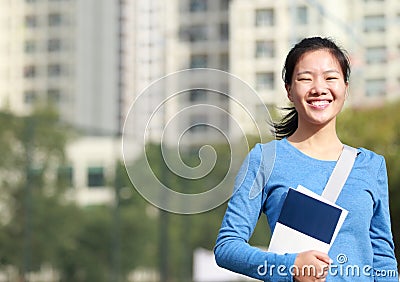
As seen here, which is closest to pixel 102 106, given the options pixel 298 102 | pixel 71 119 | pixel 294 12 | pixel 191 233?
pixel 71 119

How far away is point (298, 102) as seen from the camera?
1.83 metres

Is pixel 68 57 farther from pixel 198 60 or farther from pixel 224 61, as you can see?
pixel 224 61

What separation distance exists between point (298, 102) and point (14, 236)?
14819 mm

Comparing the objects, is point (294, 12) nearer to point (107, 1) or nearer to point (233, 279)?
point (107, 1)

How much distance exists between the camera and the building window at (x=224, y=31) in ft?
167

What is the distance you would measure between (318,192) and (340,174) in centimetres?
5

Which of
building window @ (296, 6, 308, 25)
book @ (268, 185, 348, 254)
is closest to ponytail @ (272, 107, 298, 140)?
book @ (268, 185, 348, 254)

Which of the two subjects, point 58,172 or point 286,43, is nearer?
point 58,172

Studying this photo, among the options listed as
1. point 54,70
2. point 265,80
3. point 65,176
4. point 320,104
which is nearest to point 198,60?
point 54,70

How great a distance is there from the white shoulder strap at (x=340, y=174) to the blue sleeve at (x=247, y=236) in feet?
0.35

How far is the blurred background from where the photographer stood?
16.4 meters

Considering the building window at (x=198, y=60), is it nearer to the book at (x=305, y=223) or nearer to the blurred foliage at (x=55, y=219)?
the blurred foliage at (x=55, y=219)

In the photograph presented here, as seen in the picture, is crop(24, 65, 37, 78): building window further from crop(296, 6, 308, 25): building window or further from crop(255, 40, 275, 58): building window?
crop(296, 6, 308, 25): building window

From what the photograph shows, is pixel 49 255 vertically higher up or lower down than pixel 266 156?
lower down
